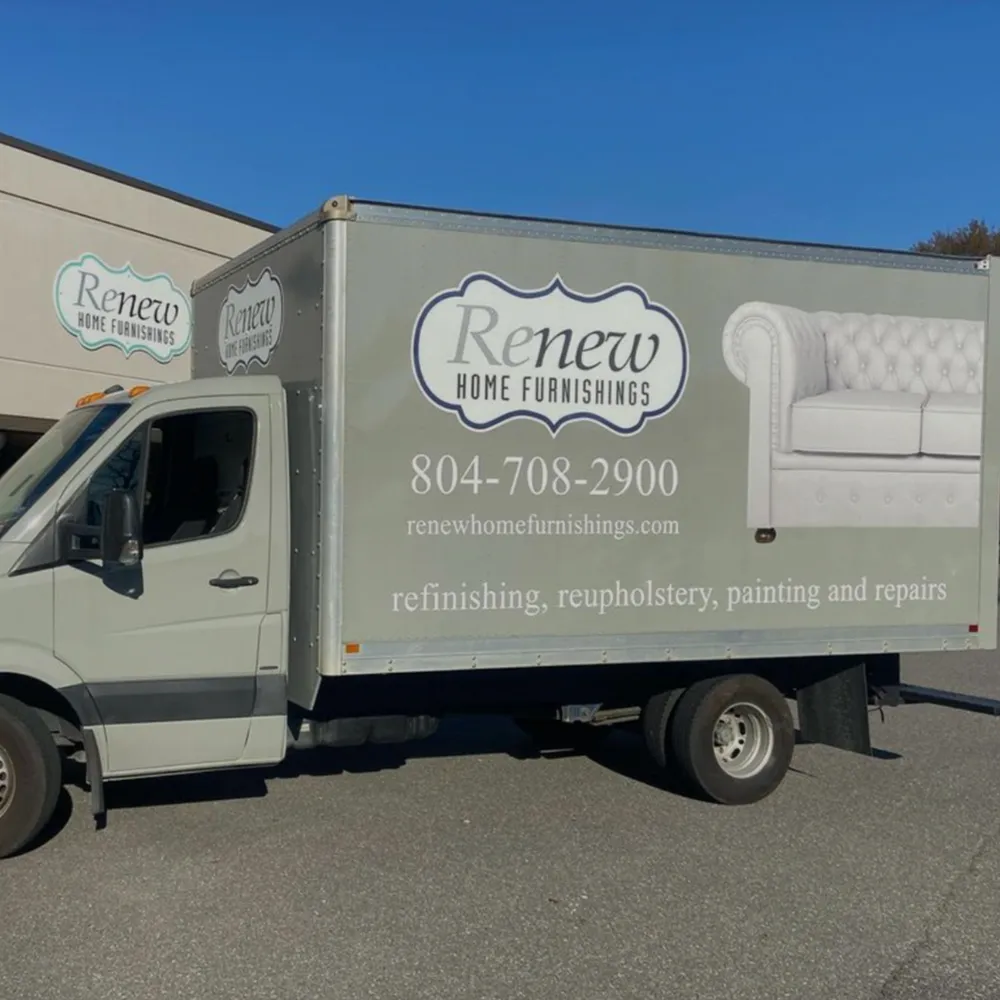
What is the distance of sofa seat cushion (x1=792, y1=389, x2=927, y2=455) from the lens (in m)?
6.70

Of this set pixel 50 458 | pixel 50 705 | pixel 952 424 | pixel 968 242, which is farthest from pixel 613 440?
pixel 968 242


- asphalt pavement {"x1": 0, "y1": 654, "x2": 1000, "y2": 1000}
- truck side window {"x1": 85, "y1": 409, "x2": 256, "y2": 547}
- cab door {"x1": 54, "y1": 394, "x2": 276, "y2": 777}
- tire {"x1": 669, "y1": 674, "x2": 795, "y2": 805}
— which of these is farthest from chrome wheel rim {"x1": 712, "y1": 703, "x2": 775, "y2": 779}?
truck side window {"x1": 85, "y1": 409, "x2": 256, "y2": 547}

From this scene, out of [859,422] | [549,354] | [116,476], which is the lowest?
[116,476]

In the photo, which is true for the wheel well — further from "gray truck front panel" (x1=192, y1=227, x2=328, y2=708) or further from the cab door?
"gray truck front panel" (x1=192, y1=227, x2=328, y2=708)

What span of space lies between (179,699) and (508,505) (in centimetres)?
195

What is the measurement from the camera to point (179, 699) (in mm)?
5848

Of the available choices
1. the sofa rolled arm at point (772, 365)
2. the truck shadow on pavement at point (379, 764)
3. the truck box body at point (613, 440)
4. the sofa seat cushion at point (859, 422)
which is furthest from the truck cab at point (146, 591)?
the sofa seat cushion at point (859, 422)

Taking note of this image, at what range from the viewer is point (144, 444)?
5832 mm

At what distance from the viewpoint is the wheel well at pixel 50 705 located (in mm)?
5719

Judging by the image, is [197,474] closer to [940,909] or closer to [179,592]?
[179,592]

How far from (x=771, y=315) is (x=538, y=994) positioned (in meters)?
4.00

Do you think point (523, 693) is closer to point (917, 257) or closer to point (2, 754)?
point (2, 754)

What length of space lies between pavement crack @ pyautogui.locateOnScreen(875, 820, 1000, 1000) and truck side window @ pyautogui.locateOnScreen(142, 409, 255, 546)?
3.68 m

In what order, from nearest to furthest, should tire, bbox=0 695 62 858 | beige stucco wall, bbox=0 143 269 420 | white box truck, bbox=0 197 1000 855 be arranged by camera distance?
tire, bbox=0 695 62 858 < white box truck, bbox=0 197 1000 855 < beige stucco wall, bbox=0 143 269 420
